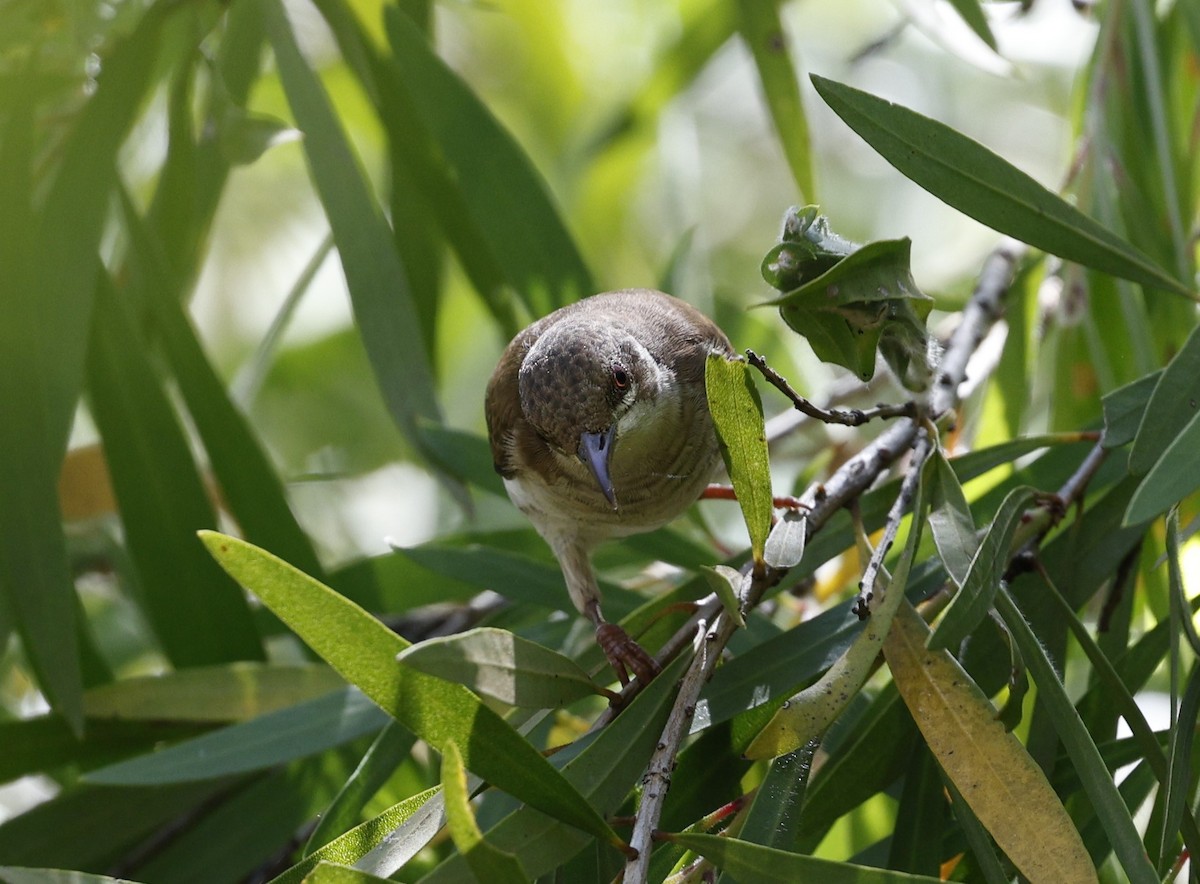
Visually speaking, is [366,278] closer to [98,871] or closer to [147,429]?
[147,429]

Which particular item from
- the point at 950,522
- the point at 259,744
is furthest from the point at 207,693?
the point at 950,522

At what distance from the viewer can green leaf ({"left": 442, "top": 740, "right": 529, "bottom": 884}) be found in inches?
40.8

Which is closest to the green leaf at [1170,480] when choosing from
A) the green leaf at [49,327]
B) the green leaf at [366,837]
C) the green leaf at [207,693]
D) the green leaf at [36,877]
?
the green leaf at [366,837]

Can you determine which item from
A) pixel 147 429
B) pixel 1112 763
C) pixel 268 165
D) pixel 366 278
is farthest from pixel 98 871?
pixel 268 165

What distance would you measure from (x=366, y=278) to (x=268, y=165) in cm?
369

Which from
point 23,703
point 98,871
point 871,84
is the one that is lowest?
point 98,871

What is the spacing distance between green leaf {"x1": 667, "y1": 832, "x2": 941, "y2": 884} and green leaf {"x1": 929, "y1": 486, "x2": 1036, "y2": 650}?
0.25 metres

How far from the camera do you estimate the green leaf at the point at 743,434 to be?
4.59 feet

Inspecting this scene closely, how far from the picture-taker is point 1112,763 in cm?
173

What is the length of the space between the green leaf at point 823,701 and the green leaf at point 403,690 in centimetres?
22

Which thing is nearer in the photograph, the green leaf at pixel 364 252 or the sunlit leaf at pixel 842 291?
the sunlit leaf at pixel 842 291

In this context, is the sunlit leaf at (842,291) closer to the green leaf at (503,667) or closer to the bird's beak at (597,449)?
the green leaf at (503,667)

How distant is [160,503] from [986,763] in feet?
6.16

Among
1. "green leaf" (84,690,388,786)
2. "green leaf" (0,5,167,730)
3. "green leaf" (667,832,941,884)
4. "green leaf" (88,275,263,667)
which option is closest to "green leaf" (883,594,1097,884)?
"green leaf" (667,832,941,884)
